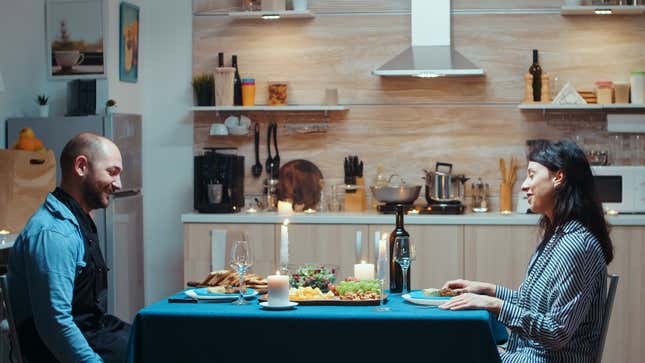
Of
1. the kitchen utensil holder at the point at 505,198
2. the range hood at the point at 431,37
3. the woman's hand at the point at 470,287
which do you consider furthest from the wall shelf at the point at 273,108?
the woman's hand at the point at 470,287

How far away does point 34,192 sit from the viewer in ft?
17.7

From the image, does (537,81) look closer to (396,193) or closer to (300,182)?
(396,193)

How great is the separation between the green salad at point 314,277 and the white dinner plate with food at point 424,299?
10.6 inches

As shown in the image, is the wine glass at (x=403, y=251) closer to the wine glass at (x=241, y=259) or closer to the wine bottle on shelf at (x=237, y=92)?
the wine glass at (x=241, y=259)

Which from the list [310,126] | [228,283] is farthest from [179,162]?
[228,283]

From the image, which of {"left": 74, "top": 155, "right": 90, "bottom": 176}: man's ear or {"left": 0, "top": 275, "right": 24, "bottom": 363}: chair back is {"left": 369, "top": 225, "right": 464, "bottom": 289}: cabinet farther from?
{"left": 0, "top": 275, "right": 24, "bottom": 363}: chair back

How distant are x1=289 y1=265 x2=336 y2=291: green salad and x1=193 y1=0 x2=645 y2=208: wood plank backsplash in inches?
116

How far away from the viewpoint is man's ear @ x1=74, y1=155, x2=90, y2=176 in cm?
327

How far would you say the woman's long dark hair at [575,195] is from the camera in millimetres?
3309

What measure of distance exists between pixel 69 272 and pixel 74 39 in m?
3.32

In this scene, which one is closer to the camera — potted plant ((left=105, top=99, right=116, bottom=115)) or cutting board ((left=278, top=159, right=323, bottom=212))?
potted plant ((left=105, top=99, right=116, bottom=115))

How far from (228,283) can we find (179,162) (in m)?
3.18

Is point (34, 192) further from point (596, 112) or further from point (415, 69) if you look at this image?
point (596, 112)

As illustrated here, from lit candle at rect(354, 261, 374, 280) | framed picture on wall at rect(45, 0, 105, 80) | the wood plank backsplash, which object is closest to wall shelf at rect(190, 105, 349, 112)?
the wood plank backsplash
